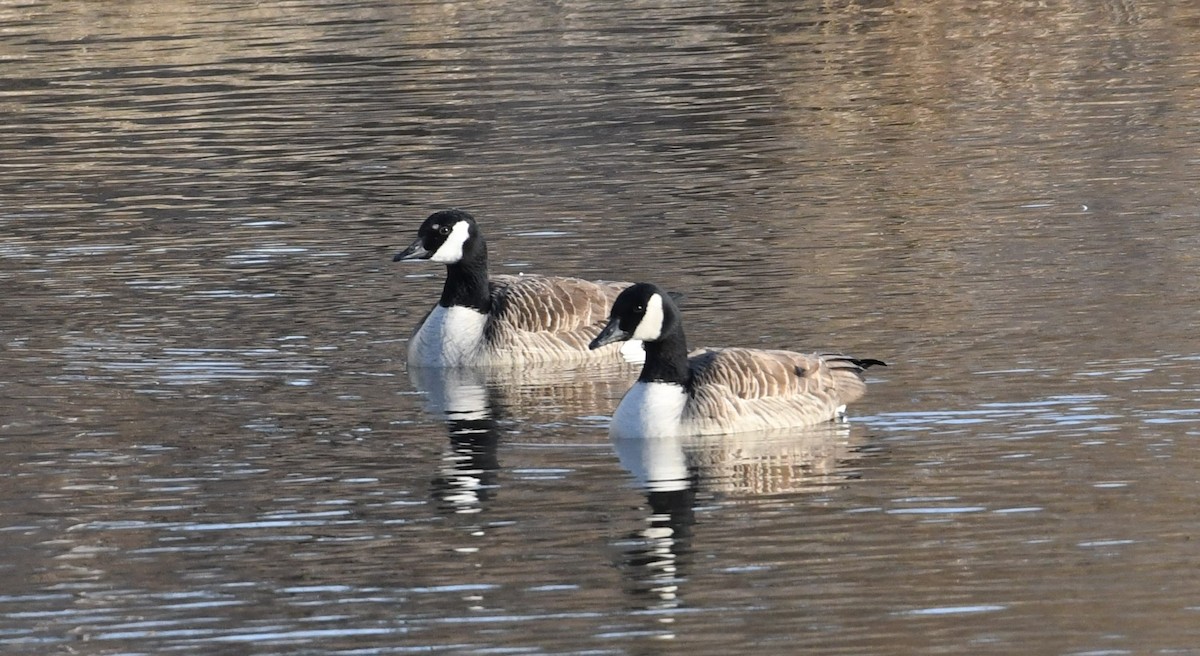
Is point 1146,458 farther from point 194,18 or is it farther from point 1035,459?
point 194,18

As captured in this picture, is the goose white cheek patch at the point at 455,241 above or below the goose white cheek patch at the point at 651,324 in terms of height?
above

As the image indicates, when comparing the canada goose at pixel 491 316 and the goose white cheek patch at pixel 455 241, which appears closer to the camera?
the canada goose at pixel 491 316

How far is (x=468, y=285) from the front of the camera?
18203 mm

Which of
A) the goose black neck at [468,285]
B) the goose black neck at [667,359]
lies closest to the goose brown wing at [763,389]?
the goose black neck at [667,359]

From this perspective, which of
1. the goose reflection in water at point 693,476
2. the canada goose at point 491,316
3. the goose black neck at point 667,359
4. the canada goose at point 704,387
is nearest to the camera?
the goose reflection in water at point 693,476

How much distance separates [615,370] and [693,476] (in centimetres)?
395

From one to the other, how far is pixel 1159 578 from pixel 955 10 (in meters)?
32.6

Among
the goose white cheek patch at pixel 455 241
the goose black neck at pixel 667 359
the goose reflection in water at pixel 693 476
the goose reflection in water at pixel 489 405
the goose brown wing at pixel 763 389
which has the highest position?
the goose white cheek patch at pixel 455 241

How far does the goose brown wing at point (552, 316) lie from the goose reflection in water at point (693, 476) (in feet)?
10.7

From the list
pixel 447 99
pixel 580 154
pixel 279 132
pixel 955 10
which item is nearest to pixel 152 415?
pixel 580 154

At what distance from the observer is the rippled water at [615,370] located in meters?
10.9

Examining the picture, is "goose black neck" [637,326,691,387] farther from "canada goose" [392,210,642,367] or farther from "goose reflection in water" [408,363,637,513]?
"canada goose" [392,210,642,367]

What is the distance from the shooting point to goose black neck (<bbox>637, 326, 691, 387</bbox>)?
47.8ft

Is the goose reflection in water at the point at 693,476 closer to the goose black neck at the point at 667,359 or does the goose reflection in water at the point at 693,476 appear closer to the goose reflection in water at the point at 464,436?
the goose black neck at the point at 667,359
